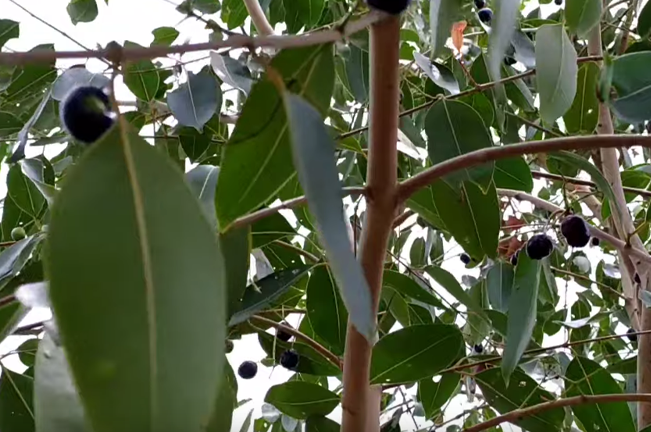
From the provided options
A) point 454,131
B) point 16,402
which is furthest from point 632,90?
point 16,402

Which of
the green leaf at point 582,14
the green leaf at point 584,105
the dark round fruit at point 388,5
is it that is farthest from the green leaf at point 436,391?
the dark round fruit at point 388,5

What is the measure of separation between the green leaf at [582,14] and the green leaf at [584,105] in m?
0.27

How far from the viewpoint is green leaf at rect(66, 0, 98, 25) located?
3.52 feet

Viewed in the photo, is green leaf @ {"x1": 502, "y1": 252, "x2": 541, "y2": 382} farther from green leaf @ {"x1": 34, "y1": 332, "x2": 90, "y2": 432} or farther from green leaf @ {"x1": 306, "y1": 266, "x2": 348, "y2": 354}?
green leaf @ {"x1": 34, "y1": 332, "x2": 90, "y2": 432}

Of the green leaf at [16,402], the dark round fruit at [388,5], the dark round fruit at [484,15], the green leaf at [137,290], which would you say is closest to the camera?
the green leaf at [137,290]

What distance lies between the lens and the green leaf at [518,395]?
0.83 metres

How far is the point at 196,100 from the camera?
2.56 feet

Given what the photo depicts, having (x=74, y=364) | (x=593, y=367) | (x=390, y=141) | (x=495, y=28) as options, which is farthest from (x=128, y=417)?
(x=593, y=367)

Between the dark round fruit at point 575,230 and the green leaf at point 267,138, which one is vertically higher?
the green leaf at point 267,138

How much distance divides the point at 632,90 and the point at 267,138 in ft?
0.97

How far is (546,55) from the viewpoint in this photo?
0.61 m

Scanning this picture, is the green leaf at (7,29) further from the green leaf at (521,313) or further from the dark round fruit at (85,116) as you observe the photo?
the green leaf at (521,313)

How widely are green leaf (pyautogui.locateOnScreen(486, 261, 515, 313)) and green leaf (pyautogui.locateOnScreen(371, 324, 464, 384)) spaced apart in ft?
1.06

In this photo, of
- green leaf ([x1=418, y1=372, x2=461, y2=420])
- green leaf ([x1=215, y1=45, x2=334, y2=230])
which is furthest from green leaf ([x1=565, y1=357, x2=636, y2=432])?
green leaf ([x1=215, y1=45, x2=334, y2=230])
